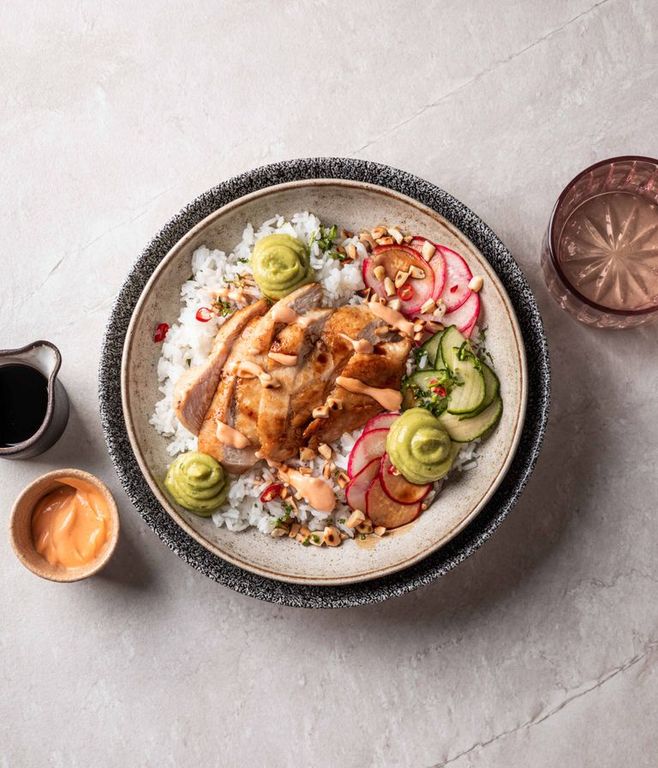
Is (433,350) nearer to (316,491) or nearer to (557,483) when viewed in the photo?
(316,491)

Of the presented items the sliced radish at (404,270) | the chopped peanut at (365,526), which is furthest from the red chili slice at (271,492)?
the sliced radish at (404,270)

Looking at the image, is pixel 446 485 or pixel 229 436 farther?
pixel 446 485

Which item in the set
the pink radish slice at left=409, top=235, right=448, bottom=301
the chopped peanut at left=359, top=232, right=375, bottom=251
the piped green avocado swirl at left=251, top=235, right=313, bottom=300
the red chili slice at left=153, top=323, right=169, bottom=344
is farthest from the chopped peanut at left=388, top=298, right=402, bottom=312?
the red chili slice at left=153, top=323, right=169, bottom=344

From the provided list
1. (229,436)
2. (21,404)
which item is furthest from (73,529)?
(229,436)

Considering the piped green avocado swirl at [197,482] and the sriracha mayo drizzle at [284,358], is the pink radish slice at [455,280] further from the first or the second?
the piped green avocado swirl at [197,482]

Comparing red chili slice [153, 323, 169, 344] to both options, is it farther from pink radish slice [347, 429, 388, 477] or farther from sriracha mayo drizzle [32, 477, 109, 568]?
pink radish slice [347, 429, 388, 477]

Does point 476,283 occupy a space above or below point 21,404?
above

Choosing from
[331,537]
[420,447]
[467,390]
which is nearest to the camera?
[420,447]
